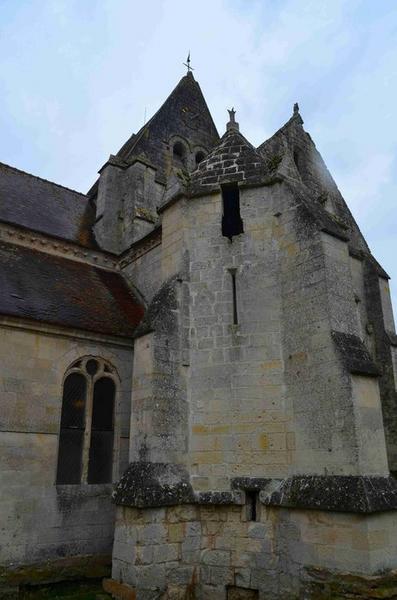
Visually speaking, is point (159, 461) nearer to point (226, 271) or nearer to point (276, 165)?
point (226, 271)

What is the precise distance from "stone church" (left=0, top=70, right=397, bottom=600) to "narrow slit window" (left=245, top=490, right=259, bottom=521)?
0.8 inches

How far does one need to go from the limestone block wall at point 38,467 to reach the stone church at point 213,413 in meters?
0.03

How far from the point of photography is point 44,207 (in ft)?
45.3

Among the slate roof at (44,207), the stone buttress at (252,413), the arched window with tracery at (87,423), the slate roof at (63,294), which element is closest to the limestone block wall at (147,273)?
the slate roof at (63,294)

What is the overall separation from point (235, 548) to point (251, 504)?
26.1 inches

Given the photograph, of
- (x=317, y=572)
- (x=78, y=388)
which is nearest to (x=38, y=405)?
Result: (x=78, y=388)

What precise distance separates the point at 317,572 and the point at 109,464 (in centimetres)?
464

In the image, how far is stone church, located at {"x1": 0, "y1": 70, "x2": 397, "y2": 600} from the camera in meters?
6.77

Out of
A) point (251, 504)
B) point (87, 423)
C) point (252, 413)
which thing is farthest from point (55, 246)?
point (251, 504)

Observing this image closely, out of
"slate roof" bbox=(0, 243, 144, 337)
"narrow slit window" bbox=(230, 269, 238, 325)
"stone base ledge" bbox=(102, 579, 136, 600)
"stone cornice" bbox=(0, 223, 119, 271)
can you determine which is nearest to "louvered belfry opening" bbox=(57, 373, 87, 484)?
"slate roof" bbox=(0, 243, 144, 337)

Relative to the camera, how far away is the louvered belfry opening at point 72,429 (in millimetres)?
9070

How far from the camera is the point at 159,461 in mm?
7594

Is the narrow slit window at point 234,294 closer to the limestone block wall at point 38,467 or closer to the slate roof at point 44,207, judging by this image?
the limestone block wall at point 38,467

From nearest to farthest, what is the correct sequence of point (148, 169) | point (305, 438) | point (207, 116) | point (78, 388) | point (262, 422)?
point (305, 438)
point (262, 422)
point (78, 388)
point (148, 169)
point (207, 116)
